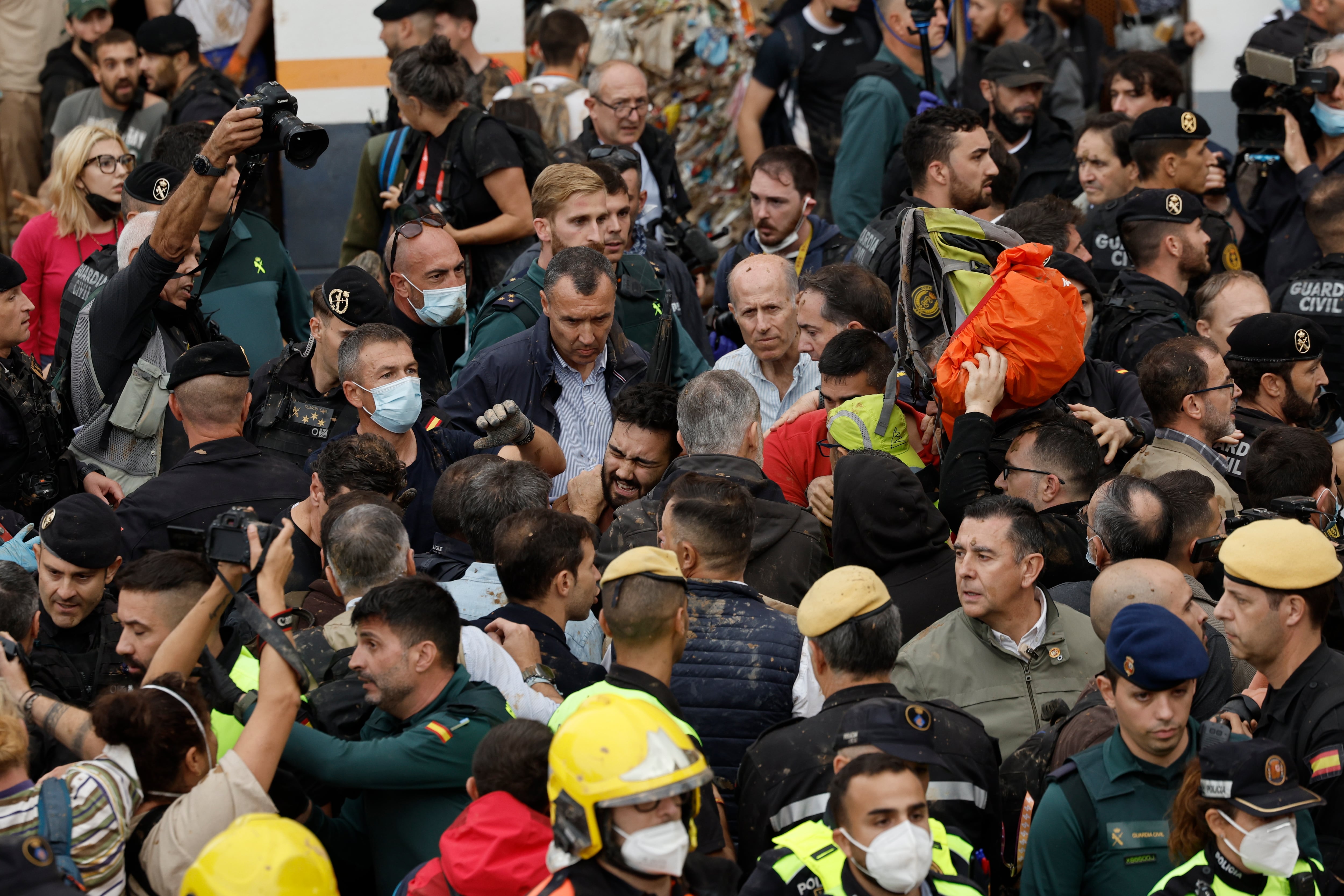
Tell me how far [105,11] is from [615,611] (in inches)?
303

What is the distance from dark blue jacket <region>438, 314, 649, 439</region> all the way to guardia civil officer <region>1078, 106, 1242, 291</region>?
2857 millimetres

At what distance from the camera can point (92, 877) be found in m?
3.27

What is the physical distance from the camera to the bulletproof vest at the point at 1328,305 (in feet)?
23.0

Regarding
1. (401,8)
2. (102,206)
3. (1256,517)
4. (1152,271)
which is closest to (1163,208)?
(1152,271)

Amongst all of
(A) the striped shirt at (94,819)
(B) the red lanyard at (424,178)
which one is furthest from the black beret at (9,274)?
(A) the striped shirt at (94,819)

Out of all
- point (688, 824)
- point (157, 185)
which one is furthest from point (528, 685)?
point (157, 185)

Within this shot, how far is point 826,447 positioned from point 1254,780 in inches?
101

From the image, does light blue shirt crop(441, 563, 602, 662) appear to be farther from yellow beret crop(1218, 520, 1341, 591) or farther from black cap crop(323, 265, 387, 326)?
yellow beret crop(1218, 520, 1341, 591)

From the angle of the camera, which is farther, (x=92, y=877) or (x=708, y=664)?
(x=708, y=664)

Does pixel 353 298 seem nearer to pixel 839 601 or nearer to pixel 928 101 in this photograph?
pixel 839 601

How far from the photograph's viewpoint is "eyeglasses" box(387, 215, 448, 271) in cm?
655

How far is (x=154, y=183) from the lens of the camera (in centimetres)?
639

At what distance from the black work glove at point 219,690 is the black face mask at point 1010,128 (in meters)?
6.41

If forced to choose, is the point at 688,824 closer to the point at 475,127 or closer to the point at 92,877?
the point at 92,877
